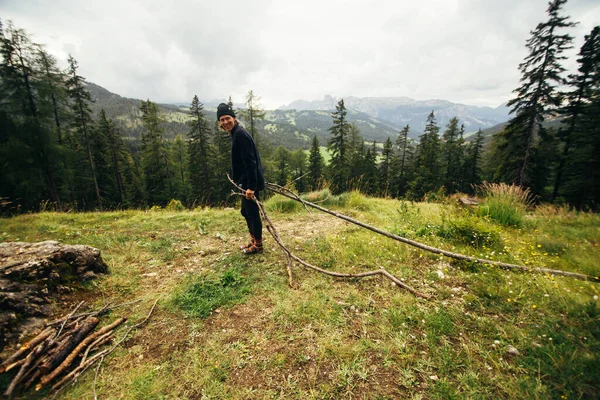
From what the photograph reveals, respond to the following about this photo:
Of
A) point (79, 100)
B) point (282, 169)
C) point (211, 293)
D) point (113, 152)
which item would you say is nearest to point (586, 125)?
point (211, 293)

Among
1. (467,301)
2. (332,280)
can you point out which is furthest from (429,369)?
(332,280)

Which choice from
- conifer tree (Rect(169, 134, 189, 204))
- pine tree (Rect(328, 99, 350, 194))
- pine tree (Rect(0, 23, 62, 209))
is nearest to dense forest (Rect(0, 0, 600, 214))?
pine tree (Rect(0, 23, 62, 209))

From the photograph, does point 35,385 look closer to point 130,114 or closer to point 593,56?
point 593,56

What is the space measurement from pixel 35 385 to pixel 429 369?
3.91m

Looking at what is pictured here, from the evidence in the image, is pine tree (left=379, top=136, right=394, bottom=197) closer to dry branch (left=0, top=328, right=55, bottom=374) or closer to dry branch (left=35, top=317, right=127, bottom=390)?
dry branch (left=35, top=317, right=127, bottom=390)

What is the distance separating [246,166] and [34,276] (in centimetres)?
349

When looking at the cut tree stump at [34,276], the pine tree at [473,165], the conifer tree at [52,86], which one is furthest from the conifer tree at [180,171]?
the pine tree at [473,165]

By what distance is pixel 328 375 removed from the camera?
2.25 metres

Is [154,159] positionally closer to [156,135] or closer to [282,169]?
[156,135]

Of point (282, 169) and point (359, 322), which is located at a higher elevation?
point (282, 169)

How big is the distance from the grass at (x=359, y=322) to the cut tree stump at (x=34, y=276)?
49cm

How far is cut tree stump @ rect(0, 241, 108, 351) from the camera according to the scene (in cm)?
262

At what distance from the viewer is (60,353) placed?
2.35m

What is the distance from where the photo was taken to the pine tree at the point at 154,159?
2505 cm
